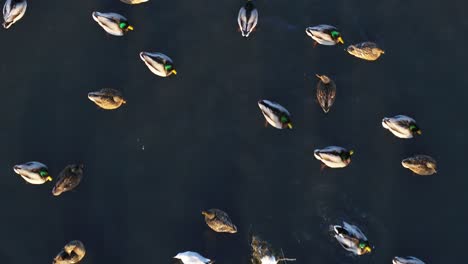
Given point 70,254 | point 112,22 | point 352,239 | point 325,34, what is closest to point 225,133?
point 325,34

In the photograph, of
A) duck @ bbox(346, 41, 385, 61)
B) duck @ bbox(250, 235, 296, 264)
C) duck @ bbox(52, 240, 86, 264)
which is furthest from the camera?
duck @ bbox(346, 41, 385, 61)

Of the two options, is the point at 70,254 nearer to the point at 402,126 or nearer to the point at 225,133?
the point at 225,133

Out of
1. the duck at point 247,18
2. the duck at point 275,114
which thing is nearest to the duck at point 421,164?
the duck at point 275,114

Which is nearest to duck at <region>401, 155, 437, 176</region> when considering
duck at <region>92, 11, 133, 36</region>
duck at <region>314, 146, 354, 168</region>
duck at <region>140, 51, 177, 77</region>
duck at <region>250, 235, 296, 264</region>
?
duck at <region>314, 146, 354, 168</region>

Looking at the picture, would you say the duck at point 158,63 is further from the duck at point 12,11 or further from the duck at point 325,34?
the duck at point 325,34

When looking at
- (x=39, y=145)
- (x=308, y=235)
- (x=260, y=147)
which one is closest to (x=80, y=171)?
(x=39, y=145)

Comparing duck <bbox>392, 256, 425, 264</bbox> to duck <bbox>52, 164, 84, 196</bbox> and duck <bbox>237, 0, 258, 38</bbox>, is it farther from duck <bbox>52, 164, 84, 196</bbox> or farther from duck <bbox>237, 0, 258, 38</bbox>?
duck <bbox>52, 164, 84, 196</bbox>

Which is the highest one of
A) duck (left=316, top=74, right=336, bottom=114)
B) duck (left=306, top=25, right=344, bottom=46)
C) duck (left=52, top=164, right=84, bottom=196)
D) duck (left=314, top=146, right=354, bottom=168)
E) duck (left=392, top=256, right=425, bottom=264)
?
duck (left=306, top=25, right=344, bottom=46)

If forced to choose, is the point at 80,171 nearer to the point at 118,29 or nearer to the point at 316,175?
the point at 118,29

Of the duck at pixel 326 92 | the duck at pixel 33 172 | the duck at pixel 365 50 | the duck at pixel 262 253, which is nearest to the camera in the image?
the duck at pixel 33 172
